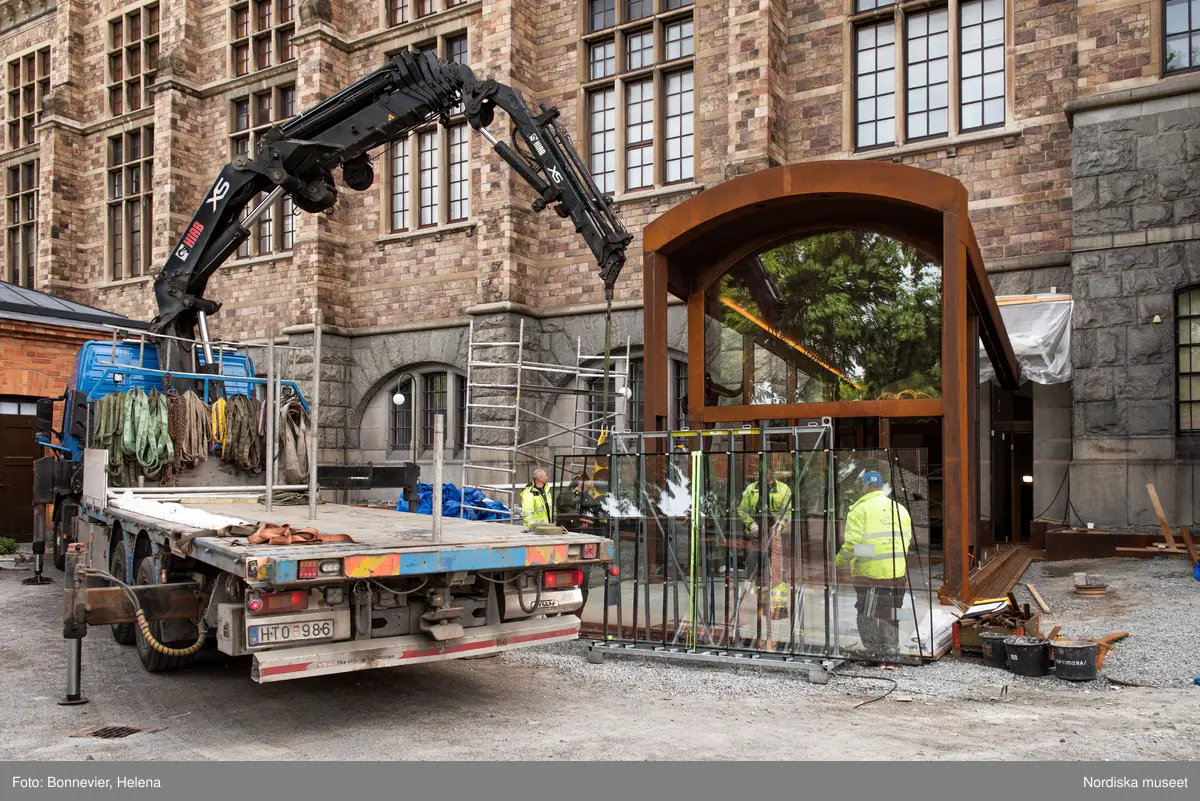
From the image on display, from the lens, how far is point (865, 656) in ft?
26.7

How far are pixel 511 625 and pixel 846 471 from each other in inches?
116

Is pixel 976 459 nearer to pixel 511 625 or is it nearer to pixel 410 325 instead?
pixel 511 625

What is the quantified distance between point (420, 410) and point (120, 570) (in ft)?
41.6

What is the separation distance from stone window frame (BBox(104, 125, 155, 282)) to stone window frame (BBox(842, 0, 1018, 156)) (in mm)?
17968

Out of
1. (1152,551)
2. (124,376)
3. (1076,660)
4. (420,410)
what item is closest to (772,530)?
(1076,660)

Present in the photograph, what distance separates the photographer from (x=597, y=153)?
19500 mm

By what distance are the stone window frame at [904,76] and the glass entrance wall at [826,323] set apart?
5.31 metres

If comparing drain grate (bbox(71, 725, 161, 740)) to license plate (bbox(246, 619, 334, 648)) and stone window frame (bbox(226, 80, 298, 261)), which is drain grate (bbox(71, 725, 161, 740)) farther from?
stone window frame (bbox(226, 80, 298, 261))

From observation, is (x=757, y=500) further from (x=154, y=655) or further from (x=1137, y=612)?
(x=154, y=655)

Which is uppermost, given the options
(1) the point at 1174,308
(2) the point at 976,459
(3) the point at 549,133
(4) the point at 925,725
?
(3) the point at 549,133

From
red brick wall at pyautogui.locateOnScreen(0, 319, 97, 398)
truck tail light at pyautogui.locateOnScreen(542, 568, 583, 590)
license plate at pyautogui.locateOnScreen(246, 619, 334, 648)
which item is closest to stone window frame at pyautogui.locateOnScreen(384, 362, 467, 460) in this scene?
red brick wall at pyautogui.locateOnScreen(0, 319, 97, 398)

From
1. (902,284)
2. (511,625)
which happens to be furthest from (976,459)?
(511,625)

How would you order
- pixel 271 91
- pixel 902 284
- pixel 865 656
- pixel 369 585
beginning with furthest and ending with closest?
pixel 271 91 < pixel 902 284 < pixel 865 656 < pixel 369 585

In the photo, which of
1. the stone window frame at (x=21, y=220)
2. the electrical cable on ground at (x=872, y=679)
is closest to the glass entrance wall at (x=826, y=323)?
the electrical cable on ground at (x=872, y=679)
